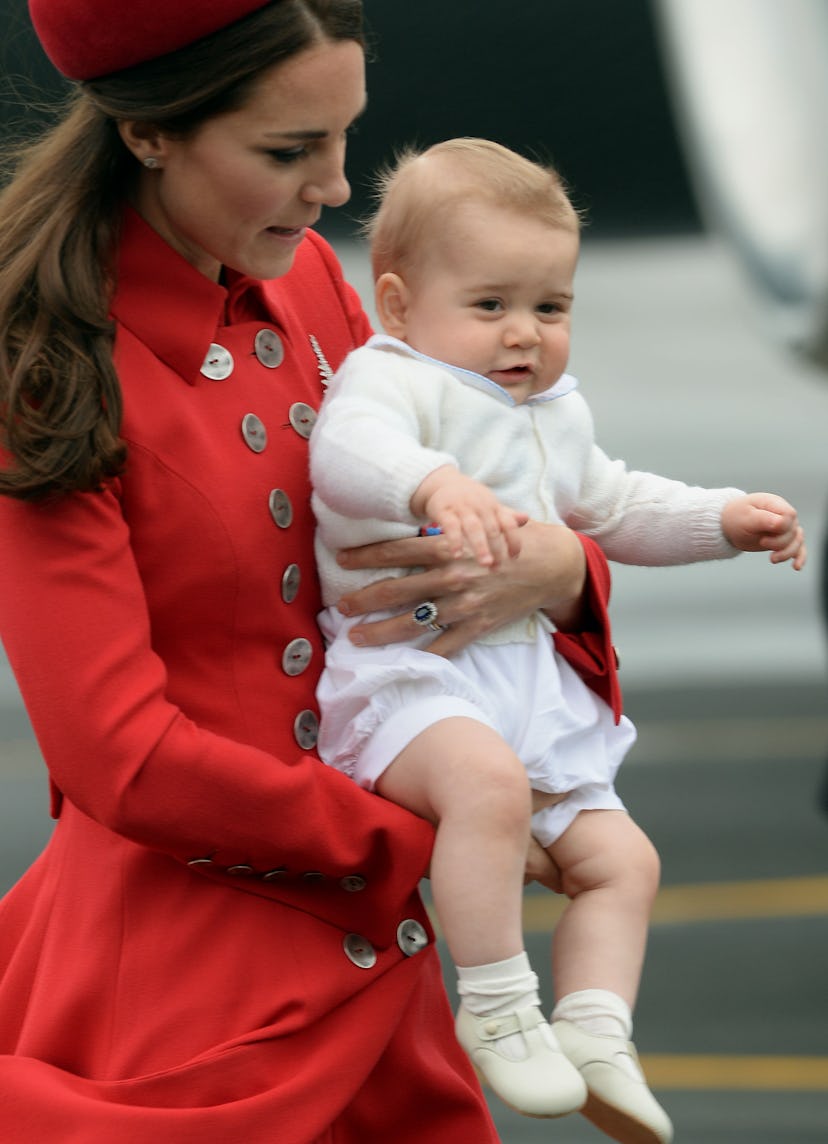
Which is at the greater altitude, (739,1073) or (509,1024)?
(509,1024)

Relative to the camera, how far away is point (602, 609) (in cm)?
224

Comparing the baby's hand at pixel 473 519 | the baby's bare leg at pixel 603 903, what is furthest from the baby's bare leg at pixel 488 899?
the baby's hand at pixel 473 519

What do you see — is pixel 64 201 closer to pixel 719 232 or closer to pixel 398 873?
pixel 398 873

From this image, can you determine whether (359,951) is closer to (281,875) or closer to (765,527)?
(281,875)

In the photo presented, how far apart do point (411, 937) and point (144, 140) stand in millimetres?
870

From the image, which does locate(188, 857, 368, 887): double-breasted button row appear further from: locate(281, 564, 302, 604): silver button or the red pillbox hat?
the red pillbox hat

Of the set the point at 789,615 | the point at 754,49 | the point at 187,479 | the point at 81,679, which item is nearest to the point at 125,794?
the point at 81,679

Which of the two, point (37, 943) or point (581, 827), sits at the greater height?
point (581, 827)

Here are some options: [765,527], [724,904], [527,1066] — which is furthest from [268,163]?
[724,904]

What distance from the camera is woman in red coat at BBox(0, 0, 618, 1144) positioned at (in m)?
1.86

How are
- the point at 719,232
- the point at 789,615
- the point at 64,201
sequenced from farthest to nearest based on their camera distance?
the point at 789,615 < the point at 719,232 < the point at 64,201

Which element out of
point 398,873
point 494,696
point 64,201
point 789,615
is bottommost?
point 789,615

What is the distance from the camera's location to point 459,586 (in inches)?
82.0

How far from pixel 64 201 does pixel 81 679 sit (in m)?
0.48
